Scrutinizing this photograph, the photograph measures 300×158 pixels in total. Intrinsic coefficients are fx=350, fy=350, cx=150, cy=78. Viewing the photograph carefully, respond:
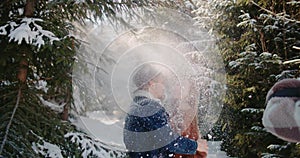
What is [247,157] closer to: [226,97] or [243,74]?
[226,97]

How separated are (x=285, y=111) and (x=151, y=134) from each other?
167cm

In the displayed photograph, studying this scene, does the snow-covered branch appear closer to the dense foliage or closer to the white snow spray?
the white snow spray

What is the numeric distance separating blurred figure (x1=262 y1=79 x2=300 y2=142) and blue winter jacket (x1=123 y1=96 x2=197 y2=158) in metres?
1.60

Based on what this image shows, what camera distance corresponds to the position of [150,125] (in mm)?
2639

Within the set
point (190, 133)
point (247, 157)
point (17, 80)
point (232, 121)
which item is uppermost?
point (17, 80)

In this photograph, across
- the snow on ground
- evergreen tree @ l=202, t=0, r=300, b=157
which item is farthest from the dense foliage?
the snow on ground

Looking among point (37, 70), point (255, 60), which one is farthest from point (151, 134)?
point (255, 60)

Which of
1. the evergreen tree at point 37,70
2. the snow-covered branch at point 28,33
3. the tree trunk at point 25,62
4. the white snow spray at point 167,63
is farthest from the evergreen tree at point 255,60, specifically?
the snow-covered branch at point 28,33

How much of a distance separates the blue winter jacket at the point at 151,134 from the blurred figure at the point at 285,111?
1.60m

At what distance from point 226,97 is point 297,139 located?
6520mm

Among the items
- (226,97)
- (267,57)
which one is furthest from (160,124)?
(226,97)

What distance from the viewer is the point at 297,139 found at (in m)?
1.07

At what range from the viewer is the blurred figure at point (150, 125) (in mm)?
2643

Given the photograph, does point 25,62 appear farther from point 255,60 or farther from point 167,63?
point 167,63
